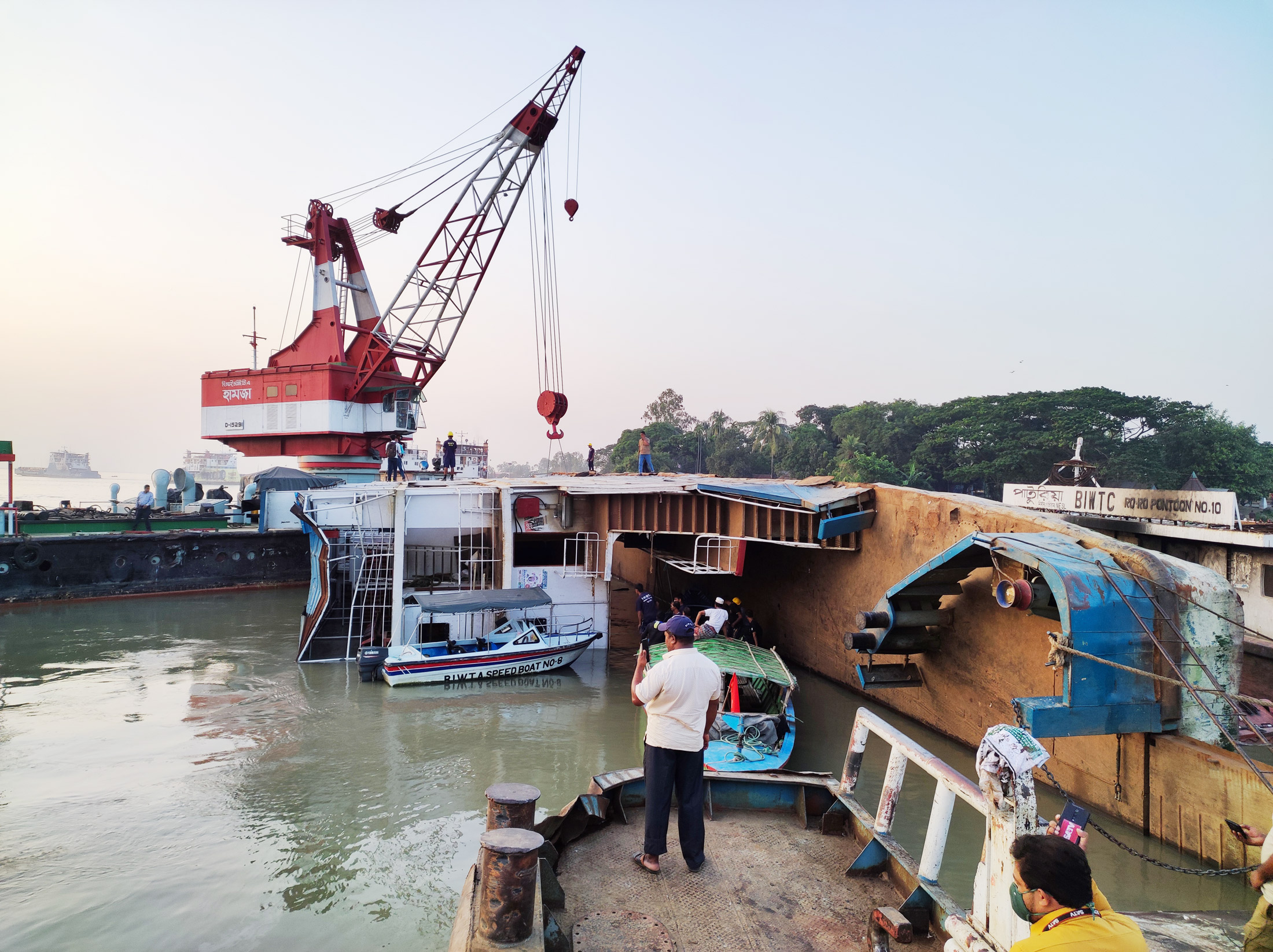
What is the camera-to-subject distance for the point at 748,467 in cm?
7538

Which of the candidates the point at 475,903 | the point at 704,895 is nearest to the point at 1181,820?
the point at 704,895

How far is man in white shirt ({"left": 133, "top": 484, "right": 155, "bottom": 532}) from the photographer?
89.0ft

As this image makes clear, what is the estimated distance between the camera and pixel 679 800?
5262mm

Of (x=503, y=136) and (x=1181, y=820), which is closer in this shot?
(x=1181, y=820)

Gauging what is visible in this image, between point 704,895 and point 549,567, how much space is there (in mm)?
14100

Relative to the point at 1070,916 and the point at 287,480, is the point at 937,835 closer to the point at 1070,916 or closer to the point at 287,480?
the point at 1070,916

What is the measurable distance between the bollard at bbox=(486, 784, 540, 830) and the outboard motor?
1225 centimetres

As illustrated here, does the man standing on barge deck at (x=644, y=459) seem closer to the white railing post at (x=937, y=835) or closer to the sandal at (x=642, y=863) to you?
the sandal at (x=642, y=863)

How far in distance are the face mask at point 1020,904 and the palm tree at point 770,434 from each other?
6862cm

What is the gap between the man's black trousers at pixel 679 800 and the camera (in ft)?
17.0

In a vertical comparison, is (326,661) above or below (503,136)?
below

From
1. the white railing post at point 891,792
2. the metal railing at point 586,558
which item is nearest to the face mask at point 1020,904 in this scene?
the white railing post at point 891,792

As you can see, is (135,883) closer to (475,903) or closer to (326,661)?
(475,903)

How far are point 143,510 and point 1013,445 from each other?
53381mm
